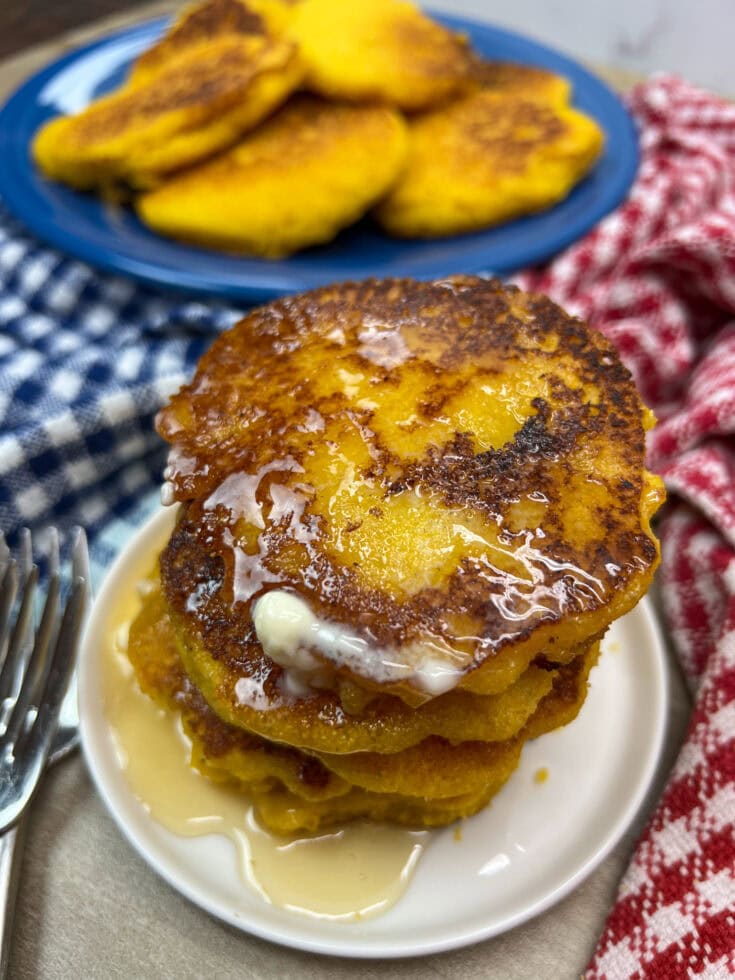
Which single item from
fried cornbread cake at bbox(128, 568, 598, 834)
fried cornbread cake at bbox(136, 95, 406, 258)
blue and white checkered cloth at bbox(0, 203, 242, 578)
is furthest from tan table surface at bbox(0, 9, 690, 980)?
fried cornbread cake at bbox(136, 95, 406, 258)

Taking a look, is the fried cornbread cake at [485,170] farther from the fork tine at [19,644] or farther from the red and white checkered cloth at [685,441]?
the fork tine at [19,644]

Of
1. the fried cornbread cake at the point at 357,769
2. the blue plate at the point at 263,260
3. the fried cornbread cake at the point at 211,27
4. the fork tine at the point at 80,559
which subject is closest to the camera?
the fried cornbread cake at the point at 357,769

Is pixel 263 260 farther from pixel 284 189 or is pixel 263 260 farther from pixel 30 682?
pixel 30 682

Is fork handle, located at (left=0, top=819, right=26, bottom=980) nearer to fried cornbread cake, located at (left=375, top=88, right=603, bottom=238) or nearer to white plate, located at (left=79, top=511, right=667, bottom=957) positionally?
white plate, located at (left=79, top=511, right=667, bottom=957)

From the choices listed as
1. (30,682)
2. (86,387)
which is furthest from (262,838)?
(86,387)

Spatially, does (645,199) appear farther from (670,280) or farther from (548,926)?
(548,926)

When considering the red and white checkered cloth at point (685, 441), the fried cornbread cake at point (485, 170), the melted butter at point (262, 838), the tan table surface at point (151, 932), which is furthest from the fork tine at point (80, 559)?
the fried cornbread cake at point (485, 170)
